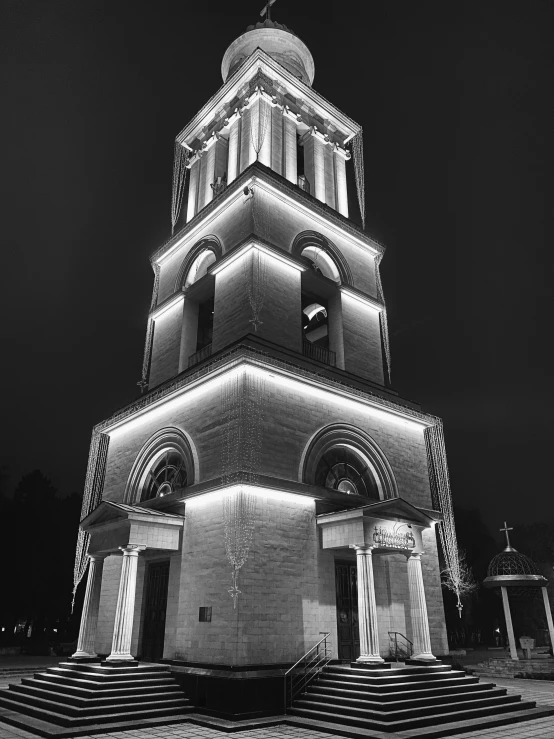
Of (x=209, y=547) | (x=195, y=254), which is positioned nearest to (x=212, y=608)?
(x=209, y=547)

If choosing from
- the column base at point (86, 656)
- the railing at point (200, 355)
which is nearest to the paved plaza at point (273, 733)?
the column base at point (86, 656)

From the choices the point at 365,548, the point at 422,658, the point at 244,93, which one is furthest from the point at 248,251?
the point at 422,658

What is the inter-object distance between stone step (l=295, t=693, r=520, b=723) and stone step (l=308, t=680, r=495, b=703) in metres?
0.32

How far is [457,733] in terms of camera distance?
11.0m

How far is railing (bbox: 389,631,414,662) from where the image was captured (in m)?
15.4

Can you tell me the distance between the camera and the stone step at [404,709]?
436 inches

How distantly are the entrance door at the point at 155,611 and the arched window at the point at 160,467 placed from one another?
7.35 feet

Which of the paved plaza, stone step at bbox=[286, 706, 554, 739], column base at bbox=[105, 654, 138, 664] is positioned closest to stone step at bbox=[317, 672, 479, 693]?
stone step at bbox=[286, 706, 554, 739]

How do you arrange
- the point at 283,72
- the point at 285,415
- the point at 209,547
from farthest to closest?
1. the point at 283,72
2. the point at 285,415
3. the point at 209,547

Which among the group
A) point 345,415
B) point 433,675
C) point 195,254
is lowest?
point 433,675

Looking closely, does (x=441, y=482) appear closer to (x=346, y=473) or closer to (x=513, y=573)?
(x=346, y=473)

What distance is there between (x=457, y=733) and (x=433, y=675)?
2.32m

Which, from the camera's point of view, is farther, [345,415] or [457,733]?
[345,415]

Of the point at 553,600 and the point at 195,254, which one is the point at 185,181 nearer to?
the point at 195,254
